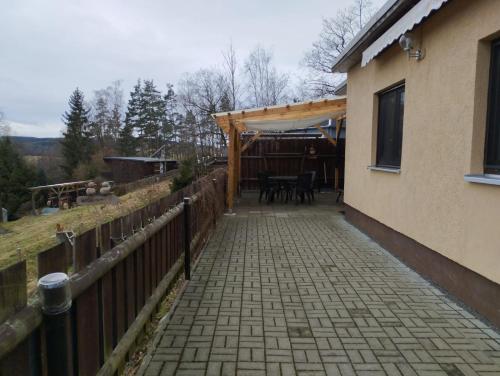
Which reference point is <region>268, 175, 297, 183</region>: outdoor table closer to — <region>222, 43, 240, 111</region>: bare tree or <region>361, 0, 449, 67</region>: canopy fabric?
<region>361, 0, 449, 67</region>: canopy fabric

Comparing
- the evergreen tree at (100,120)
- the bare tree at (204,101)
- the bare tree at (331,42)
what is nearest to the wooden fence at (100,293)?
the bare tree at (204,101)

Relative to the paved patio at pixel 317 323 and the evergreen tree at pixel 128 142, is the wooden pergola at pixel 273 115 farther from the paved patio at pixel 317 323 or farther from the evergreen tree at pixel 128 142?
the evergreen tree at pixel 128 142

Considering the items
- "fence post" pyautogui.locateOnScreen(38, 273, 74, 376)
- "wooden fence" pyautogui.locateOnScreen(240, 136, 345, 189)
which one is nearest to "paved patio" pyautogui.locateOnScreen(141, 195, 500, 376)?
"fence post" pyautogui.locateOnScreen(38, 273, 74, 376)

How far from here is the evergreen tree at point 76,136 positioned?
40625mm

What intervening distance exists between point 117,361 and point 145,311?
0.63 meters

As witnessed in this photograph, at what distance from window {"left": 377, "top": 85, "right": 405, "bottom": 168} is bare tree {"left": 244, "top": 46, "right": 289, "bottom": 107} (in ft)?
81.2

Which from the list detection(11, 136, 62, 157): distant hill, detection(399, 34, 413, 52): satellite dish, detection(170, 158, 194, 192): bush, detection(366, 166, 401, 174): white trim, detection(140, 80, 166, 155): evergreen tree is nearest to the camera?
detection(399, 34, 413, 52): satellite dish

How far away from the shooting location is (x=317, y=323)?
10.3 ft

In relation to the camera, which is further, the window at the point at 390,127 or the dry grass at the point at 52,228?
the dry grass at the point at 52,228

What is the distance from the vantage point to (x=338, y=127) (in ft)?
41.9

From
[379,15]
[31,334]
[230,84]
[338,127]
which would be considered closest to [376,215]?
[379,15]

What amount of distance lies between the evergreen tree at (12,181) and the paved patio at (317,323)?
30507 millimetres

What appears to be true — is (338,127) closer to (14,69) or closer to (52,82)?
(14,69)

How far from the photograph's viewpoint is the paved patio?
252cm
